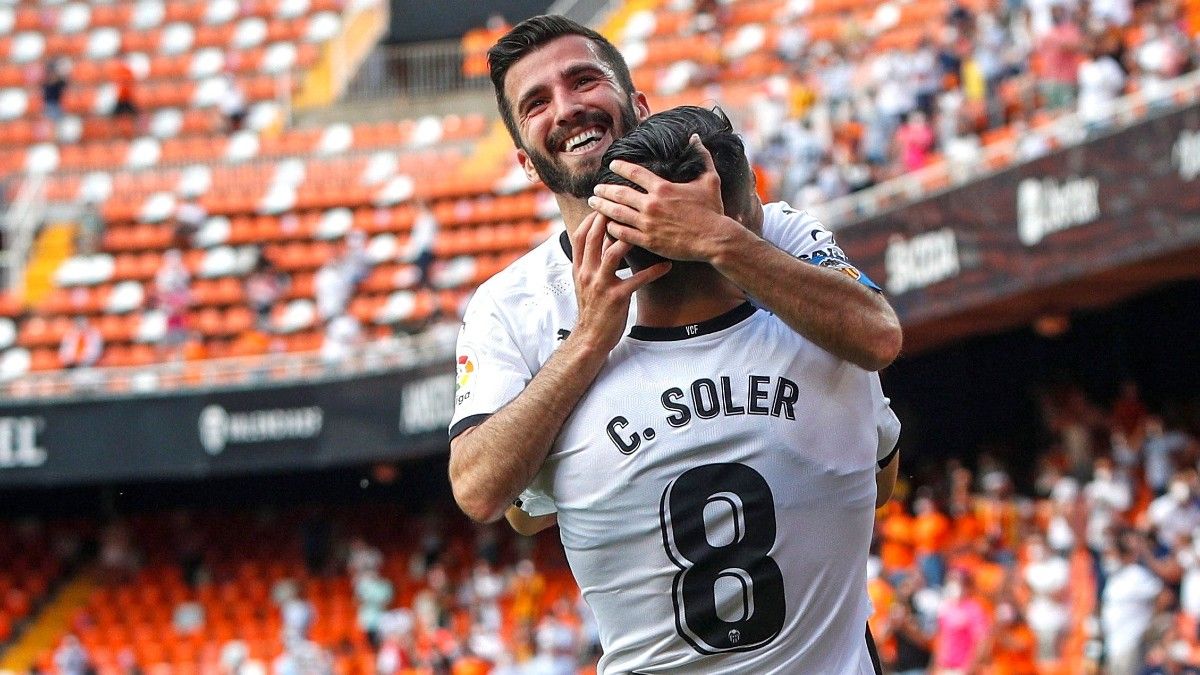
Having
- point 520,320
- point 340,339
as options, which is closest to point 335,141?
point 340,339

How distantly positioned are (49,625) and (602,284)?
19.3 meters

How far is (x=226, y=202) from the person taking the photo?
23.8m

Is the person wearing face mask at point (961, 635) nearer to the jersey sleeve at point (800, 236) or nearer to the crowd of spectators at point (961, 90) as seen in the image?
the crowd of spectators at point (961, 90)

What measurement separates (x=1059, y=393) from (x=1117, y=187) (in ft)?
11.9

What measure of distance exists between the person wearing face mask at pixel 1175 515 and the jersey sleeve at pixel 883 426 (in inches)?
337

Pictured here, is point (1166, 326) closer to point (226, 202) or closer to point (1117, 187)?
point (1117, 187)

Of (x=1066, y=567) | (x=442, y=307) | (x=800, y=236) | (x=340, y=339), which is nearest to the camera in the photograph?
(x=800, y=236)

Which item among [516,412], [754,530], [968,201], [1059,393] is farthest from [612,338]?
[1059,393]

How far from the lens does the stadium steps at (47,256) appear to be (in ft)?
75.7

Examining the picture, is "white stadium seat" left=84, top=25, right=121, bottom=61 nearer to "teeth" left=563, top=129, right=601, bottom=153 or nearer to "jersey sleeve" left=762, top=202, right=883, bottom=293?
"teeth" left=563, top=129, right=601, bottom=153

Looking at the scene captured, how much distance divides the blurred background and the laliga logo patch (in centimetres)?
788

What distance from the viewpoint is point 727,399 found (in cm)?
287

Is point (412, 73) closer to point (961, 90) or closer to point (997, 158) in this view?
point (961, 90)

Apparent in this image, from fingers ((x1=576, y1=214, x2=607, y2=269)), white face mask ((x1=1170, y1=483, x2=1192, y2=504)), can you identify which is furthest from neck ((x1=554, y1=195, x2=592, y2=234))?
white face mask ((x1=1170, y1=483, x2=1192, y2=504))
